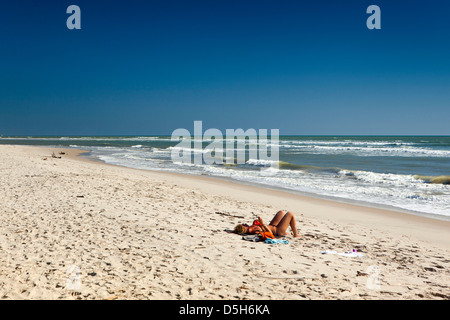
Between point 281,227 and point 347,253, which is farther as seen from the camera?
point 281,227

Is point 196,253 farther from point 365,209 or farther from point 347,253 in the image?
point 365,209

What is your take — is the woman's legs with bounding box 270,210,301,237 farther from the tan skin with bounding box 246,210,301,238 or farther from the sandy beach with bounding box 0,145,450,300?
the sandy beach with bounding box 0,145,450,300

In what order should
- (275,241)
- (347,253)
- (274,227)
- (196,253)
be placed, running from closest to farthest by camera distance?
(196,253)
(347,253)
(275,241)
(274,227)

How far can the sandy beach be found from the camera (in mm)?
4238

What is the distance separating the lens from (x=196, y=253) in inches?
218

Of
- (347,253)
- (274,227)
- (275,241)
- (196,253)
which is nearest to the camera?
(196,253)

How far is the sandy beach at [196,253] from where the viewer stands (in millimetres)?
4238

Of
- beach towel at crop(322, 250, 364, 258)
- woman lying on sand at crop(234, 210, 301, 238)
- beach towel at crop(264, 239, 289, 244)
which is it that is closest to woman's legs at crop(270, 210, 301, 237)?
woman lying on sand at crop(234, 210, 301, 238)

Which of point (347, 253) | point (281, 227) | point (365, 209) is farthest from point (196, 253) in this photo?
point (365, 209)

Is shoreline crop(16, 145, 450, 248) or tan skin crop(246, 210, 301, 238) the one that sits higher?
tan skin crop(246, 210, 301, 238)

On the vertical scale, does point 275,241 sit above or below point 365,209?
above

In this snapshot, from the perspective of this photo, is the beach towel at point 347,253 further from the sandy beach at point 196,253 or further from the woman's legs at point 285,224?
the woman's legs at point 285,224
